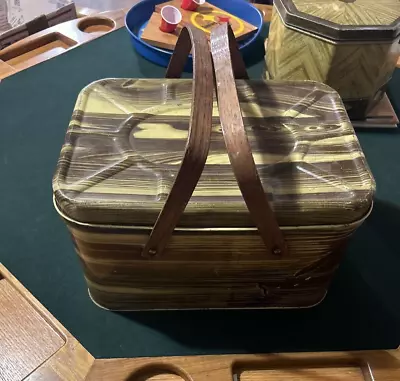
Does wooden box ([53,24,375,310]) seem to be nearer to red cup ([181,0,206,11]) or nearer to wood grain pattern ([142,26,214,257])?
wood grain pattern ([142,26,214,257])

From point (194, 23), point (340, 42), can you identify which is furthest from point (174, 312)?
point (194, 23)

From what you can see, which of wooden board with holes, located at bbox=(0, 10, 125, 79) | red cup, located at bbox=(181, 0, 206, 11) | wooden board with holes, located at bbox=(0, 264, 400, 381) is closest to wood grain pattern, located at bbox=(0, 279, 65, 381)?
wooden board with holes, located at bbox=(0, 264, 400, 381)

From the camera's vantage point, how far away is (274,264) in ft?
1.47

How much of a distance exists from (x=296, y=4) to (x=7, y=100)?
411 mm

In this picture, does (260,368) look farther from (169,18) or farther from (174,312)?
(169,18)

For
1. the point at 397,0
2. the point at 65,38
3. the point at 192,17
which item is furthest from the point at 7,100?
the point at 397,0

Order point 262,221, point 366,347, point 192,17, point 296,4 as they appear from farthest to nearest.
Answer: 1. point 192,17
2. point 296,4
3. point 366,347
4. point 262,221

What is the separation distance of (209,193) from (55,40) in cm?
56

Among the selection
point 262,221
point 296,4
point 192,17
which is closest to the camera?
point 262,221

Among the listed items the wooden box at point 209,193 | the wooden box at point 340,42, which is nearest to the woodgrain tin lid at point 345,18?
the wooden box at point 340,42

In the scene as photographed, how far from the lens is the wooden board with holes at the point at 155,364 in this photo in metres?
0.45

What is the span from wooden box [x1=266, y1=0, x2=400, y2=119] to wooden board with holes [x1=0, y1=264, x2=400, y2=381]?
35 cm

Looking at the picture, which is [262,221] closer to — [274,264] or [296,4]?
[274,264]

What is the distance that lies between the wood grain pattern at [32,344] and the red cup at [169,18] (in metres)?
0.44
